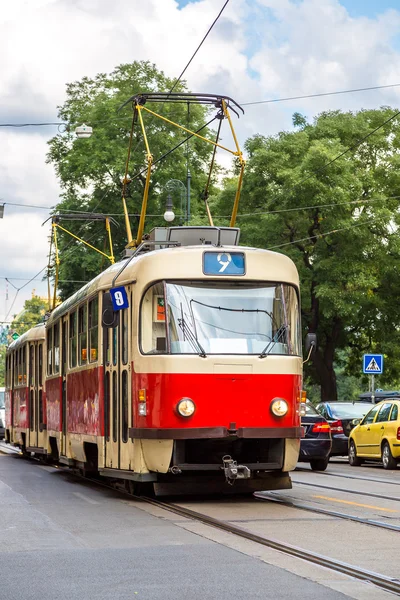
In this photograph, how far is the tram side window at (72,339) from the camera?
1862 centimetres

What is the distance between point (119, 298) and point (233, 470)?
8.56 feet

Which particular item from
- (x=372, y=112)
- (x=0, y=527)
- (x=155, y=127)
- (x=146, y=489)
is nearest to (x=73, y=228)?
(x=155, y=127)

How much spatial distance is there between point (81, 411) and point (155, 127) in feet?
111

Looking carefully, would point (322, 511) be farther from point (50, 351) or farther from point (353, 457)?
point (353, 457)

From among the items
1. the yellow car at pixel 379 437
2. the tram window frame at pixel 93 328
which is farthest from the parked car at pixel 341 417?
the tram window frame at pixel 93 328

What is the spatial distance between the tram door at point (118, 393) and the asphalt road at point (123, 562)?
0.90 m

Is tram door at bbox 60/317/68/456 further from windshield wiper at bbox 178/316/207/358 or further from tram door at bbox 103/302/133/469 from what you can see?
windshield wiper at bbox 178/316/207/358

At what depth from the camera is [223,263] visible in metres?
14.3

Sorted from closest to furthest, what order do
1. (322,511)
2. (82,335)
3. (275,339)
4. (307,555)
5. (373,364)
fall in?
(307,555)
(322,511)
(275,339)
(82,335)
(373,364)

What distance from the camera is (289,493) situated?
16203mm

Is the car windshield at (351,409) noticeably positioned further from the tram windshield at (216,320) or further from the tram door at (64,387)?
the tram windshield at (216,320)

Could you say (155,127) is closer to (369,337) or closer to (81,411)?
(369,337)

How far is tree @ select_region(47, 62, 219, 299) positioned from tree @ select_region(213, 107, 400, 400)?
214 inches

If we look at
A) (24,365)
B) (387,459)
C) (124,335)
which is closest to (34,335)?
(24,365)
